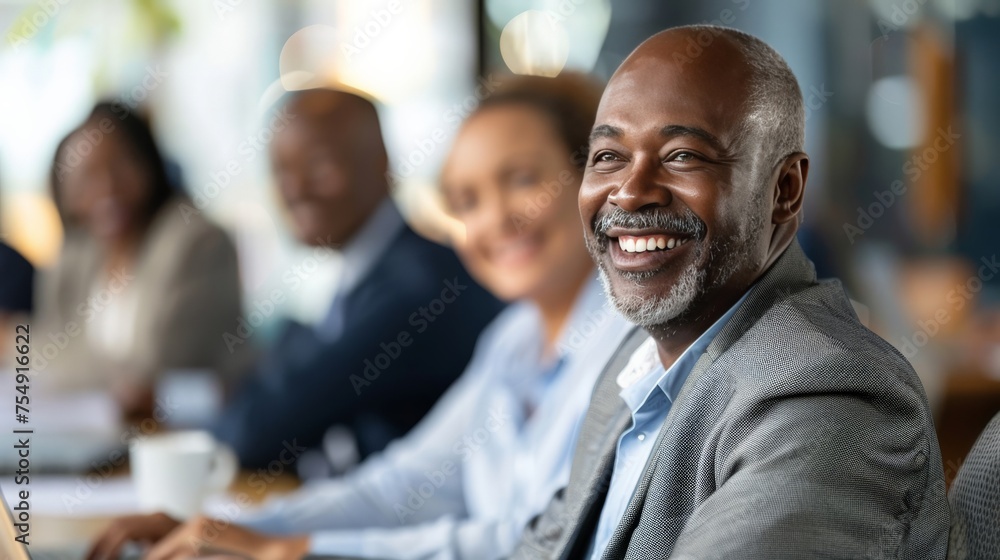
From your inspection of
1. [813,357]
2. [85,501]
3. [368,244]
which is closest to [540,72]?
[368,244]

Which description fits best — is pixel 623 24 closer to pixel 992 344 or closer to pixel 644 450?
pixel 992 344

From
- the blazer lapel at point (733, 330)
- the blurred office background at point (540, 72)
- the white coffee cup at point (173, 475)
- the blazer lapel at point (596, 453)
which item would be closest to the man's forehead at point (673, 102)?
the blazer lapel at point (733, 330)

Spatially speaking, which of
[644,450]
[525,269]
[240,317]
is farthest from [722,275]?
[240,317]

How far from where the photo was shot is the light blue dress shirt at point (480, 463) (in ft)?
5.34

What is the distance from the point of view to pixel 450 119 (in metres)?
2.86

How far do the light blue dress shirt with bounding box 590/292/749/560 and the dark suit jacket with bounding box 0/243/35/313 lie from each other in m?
2.12

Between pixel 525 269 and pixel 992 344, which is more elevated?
pixel 525 269

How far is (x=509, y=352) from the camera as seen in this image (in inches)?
82.8

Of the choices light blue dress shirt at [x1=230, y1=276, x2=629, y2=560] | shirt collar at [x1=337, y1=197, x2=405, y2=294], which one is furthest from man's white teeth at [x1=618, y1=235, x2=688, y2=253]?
shirt collar at [x1=337, y1=197, x2=405, y2=294]

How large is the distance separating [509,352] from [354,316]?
396 millimetres

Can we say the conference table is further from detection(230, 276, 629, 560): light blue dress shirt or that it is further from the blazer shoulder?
the blazer shoulder

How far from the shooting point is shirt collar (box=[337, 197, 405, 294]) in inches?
92.4

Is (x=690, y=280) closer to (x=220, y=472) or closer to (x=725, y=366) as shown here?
(x=725, y=366)

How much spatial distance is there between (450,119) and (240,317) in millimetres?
Result: 759
